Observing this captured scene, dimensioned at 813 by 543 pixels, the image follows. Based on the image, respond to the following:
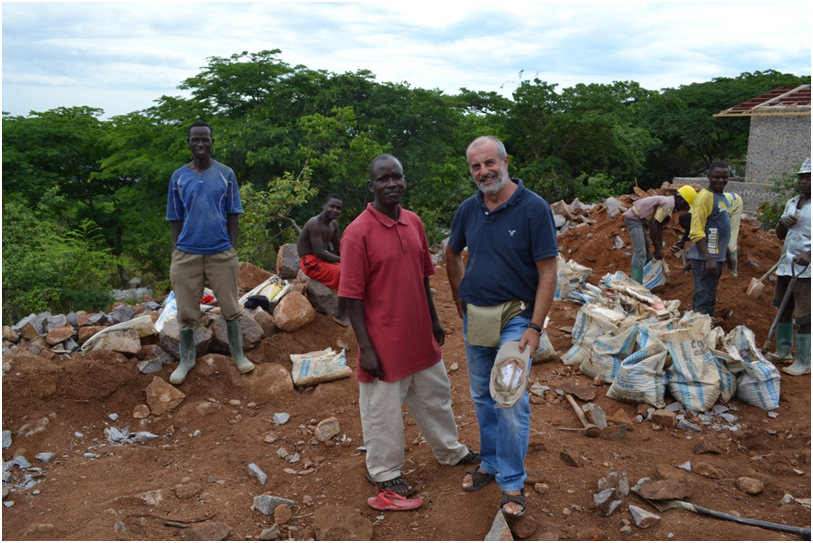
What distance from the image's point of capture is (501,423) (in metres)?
2.79

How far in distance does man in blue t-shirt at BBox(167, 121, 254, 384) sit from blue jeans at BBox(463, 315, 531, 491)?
2315 mm

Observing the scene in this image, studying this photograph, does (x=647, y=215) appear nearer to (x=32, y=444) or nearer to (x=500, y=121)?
(x=32, y=444)

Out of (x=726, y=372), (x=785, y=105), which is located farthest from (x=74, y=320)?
(x=785, y=105)

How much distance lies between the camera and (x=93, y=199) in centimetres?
2064

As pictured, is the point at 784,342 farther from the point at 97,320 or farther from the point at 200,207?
the point at 97,320

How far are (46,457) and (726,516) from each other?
4116 mm

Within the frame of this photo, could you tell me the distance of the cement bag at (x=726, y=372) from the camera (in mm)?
4613

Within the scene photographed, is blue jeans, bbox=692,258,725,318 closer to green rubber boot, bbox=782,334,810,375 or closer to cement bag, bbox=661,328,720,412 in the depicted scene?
green rubber boot, bbox=782,334,810,375

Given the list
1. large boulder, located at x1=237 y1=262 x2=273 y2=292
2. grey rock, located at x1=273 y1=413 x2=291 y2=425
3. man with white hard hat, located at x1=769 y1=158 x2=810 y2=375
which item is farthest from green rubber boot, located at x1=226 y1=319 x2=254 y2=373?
man with white hard hat, located at x1=769 y1=158 x2=810 y2=375

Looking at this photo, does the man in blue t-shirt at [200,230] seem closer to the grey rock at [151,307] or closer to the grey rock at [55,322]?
the grey rock at [55,322]

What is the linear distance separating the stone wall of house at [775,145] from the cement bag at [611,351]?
12.4 meters

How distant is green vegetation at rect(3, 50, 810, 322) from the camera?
11500mm

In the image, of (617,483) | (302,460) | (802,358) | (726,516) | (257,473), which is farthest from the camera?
(802,358)

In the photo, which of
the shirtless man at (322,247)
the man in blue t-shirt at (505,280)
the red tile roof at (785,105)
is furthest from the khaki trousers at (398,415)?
the red tile roof at (785,105)
